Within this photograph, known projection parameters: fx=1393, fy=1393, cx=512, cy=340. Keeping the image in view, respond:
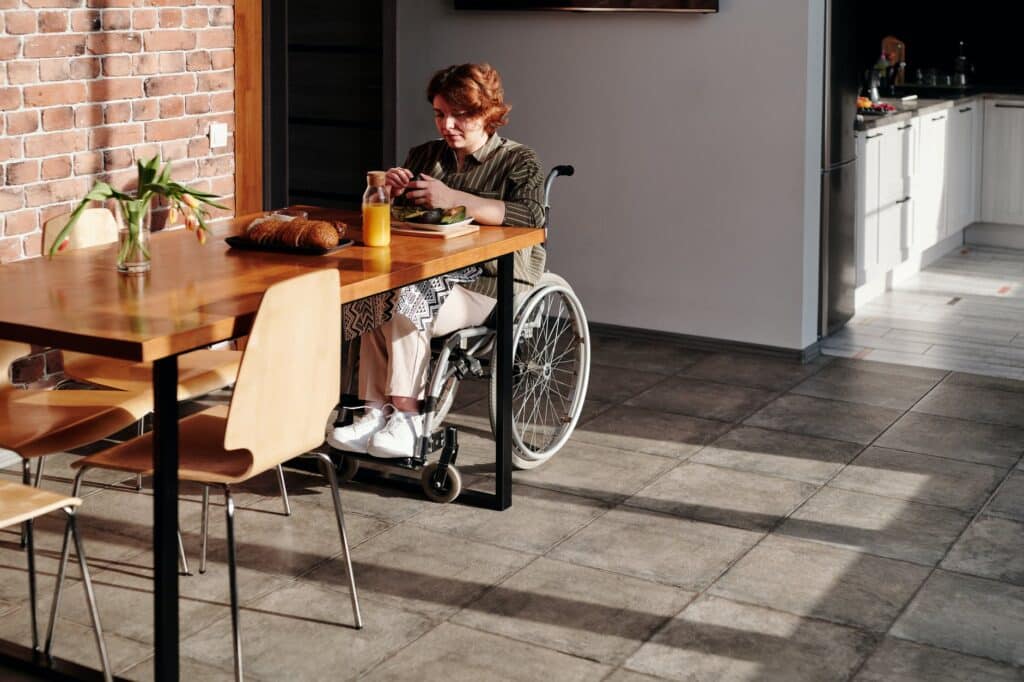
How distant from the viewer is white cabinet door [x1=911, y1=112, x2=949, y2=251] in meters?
7.18

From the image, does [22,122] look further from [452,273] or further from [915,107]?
[915,107]

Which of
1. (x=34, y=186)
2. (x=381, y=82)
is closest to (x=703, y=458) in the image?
(x=34, y=186)

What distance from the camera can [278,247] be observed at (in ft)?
11.3

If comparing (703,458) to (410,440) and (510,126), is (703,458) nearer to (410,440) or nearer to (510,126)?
(410,440)

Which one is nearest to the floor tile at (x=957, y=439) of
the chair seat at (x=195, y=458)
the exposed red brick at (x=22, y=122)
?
the chair seat at (x=195, y=458)

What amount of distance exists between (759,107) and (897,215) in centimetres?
165

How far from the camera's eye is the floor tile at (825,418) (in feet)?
15.3

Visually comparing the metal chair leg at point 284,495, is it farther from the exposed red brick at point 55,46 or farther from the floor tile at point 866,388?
the floor tile at point 866,388

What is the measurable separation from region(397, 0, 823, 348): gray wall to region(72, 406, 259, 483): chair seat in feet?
10.1

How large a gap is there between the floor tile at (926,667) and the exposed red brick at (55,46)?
9.76 feet

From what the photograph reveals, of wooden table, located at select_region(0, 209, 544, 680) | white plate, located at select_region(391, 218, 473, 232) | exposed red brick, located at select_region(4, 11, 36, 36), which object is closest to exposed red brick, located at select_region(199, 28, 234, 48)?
exposed red brick, located at select_region(4, 11, 36, 36)

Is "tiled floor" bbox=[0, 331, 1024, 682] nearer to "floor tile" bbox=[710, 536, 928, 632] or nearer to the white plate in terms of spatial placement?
"floor tile" bbox=[710, 536, 928, 632]

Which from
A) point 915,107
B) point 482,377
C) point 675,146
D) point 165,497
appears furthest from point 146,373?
point 915,107

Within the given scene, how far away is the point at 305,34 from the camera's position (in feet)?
22.6
